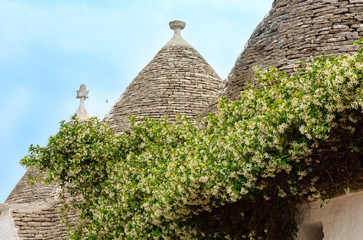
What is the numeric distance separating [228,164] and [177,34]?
341 inches

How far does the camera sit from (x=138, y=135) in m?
9.99

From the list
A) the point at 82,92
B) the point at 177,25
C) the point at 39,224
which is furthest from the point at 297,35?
the point at 82,92

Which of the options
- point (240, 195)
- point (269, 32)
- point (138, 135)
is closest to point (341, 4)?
point (269, 32)

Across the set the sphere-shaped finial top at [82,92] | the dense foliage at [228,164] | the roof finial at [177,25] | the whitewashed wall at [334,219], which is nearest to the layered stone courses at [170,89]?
the roof finial at [177,25]

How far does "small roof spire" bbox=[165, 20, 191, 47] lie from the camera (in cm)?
1394

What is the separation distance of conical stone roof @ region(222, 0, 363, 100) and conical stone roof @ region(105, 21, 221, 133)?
6.55ft

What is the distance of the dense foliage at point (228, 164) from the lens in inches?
217

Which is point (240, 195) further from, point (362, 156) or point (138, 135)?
point (138, 135)

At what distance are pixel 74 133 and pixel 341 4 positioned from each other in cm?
529

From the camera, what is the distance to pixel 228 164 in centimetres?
623

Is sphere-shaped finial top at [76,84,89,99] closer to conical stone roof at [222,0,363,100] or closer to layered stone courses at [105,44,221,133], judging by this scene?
layered stone courses at [105,44,221,133]

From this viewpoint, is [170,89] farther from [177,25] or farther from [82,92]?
[82,92]

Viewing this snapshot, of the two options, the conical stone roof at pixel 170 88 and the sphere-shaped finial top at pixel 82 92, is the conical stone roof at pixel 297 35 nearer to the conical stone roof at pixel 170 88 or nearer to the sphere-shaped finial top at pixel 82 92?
the conical stone roof at pixel 170 88

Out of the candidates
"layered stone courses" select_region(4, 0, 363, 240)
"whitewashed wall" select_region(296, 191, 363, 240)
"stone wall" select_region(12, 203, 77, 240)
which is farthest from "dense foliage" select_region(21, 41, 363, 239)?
"stone wall" select_region(12, 203, 77, 240)
